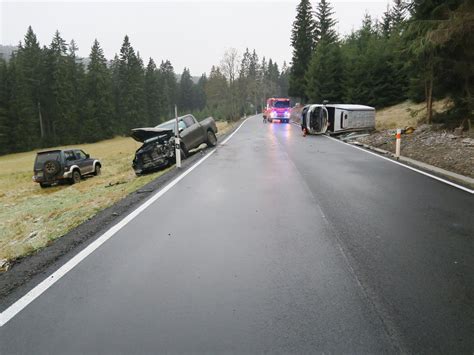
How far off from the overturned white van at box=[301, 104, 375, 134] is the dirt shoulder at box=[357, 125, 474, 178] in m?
4.37

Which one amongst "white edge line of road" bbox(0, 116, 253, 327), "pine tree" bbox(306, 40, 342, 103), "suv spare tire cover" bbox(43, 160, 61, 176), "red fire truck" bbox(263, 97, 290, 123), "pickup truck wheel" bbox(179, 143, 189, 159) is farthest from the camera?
"pine tree" bbox(306, 40, 342, 103)

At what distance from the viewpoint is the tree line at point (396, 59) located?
14.0 m

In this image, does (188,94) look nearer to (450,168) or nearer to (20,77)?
(20,77)

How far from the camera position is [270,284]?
3881 millimetres

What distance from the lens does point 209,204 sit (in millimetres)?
A: 7410

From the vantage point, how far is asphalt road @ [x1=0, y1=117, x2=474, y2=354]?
295 centimetres

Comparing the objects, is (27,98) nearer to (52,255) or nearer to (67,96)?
(67,96)

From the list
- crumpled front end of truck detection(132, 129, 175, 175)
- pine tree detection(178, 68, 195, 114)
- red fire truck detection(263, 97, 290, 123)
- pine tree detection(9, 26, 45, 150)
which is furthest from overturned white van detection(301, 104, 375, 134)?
pine tree detection(178, 68, 195, 114)

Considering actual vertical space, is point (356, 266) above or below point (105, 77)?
below

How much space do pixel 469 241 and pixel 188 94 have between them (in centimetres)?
13048

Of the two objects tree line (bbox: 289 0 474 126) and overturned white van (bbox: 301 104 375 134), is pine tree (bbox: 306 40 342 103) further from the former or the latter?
overturned white van (bbox: 301 104 375 134)

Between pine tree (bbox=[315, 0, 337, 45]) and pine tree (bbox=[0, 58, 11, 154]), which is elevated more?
pine tree (bbox=[315, 0, 337, 45])

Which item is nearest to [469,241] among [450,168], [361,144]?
[450,168]

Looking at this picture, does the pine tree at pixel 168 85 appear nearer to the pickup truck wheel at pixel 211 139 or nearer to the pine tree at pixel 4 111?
the pine tree at pixel 4 111
